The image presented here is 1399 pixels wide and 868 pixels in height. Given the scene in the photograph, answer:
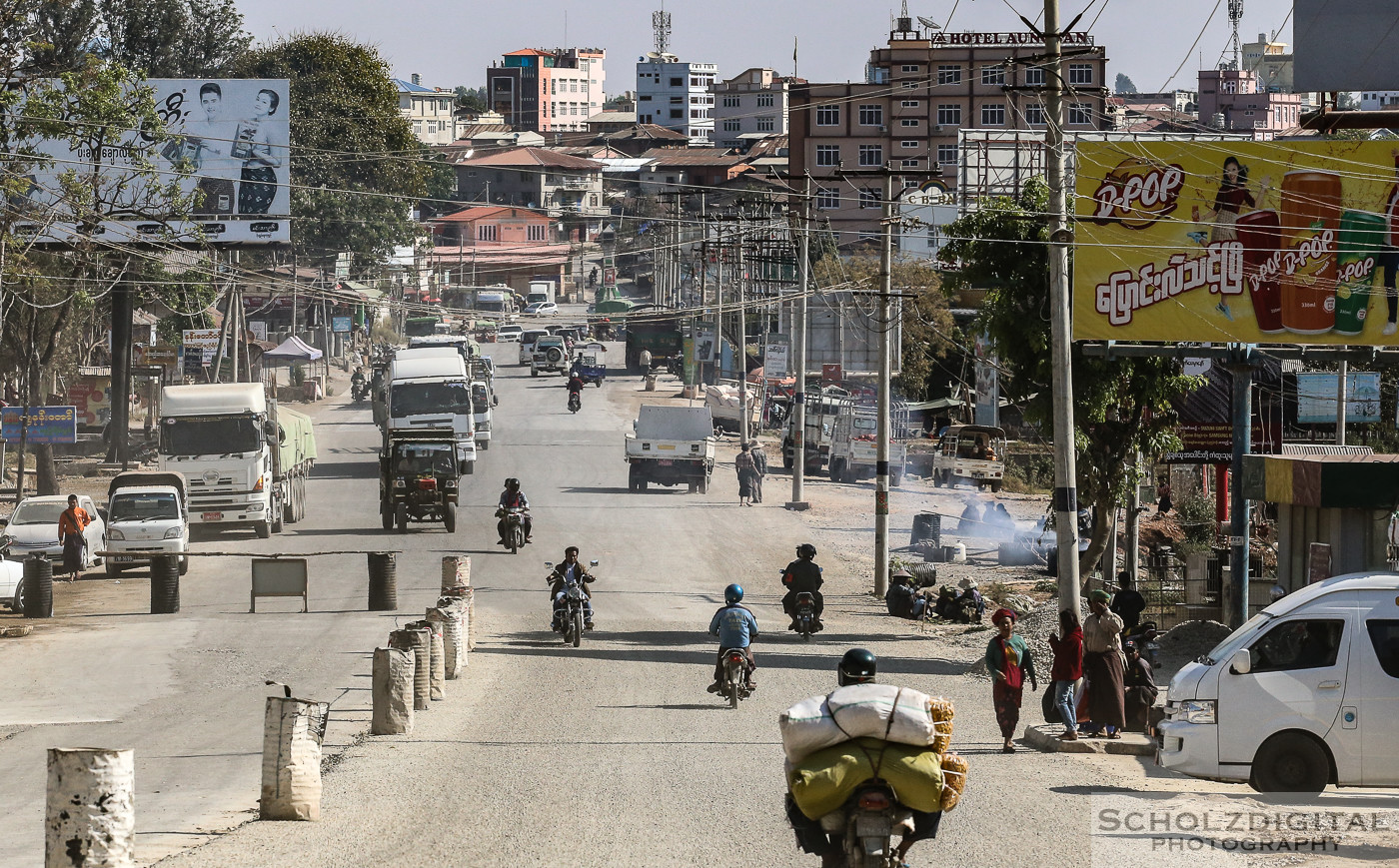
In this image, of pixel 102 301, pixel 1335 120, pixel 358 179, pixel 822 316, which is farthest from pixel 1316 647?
pixel 358 179

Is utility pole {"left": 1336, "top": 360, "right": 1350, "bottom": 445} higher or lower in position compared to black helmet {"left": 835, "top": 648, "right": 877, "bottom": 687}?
higher

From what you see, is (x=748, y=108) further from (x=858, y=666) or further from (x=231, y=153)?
(x=858, y=666)

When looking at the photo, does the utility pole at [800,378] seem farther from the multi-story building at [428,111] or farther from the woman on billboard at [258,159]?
the multi-story building at [428,111]

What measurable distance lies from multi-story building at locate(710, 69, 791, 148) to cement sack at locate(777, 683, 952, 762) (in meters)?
159

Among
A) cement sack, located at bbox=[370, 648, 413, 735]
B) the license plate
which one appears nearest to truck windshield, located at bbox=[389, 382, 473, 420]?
cement sack, located at bbox=[370, 648, 413, 735]

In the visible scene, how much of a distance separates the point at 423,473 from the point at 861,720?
99.1 feet

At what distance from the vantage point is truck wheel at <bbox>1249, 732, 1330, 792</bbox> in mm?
13055

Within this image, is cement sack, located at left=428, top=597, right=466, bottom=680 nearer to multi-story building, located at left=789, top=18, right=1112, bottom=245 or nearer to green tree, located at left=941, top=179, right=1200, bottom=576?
green tree, located at left=941, top=179, right=1200, bottom=576

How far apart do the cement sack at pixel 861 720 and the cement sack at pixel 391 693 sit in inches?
346

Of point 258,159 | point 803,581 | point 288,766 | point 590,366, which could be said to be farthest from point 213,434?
point 590,366

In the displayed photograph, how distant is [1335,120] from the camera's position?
28.6 meters

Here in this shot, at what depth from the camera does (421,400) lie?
148 ft

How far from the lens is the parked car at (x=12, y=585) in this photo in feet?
91.6

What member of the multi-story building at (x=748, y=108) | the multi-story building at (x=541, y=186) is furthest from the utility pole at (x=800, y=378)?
the multi-story building at (x=748, y=108)
